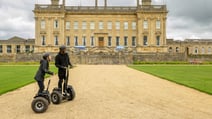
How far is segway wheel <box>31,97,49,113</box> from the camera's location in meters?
6.95

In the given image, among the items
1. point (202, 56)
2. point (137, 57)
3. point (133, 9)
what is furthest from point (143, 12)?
point (202, 56)

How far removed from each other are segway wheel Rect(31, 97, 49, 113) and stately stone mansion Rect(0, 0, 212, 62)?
45217 millimetres

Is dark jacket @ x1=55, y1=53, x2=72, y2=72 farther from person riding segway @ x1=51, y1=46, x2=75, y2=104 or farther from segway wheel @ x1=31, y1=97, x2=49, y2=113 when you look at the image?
segway wheel @ x1=31, y1=97, x2=49, y2=113

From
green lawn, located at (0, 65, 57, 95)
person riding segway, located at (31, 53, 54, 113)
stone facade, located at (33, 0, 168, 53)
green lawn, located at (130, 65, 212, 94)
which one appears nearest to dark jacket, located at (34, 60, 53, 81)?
person riding segway, located at (31, 53, 54, 113)

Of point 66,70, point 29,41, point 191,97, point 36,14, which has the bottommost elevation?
point 191,97

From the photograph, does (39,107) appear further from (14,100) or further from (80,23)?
(80,23)

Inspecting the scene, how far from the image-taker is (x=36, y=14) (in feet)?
178

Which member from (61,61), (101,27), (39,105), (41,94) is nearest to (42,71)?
(41,94)

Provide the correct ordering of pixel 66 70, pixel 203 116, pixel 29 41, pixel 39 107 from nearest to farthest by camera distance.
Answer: pixel 203 116 < pixel 39 107 < pixel 66 70 < pixel 29 41

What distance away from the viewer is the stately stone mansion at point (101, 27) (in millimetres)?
54281

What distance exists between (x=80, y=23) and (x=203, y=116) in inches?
2022

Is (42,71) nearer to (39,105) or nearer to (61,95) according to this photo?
(39,105)

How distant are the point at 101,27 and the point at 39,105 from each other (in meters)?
50.3

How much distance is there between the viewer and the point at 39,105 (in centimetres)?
701
